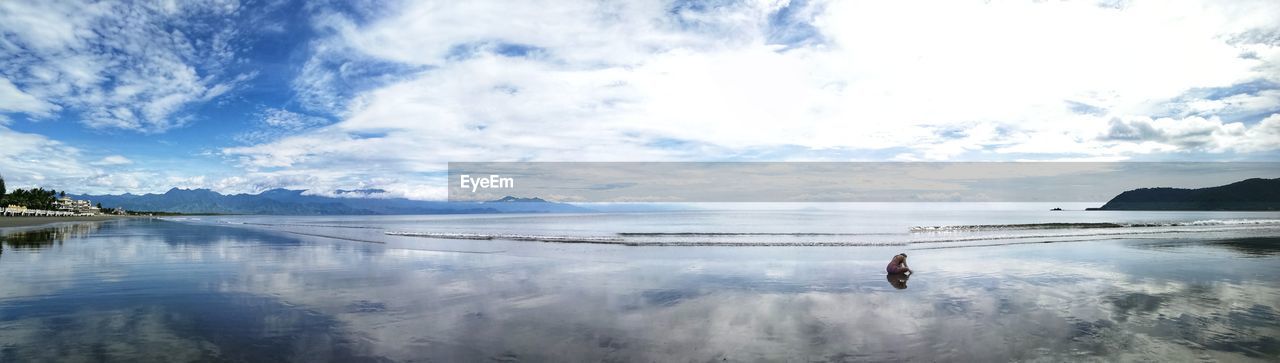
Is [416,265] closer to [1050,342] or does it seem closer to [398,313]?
[398,313]

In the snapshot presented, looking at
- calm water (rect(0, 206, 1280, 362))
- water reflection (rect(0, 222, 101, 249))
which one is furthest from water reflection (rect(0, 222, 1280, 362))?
water reflection (rect(0, 222, 101, 249))

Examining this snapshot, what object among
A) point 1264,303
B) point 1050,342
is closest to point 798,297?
point 1050,342

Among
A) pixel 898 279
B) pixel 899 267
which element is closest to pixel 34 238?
pixel 898 279

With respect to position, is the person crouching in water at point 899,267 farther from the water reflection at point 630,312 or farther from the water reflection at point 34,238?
the water reflection at point 34,238

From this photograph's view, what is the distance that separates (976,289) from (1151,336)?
6.07 metres

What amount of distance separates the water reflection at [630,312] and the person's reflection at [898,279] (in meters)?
0.17

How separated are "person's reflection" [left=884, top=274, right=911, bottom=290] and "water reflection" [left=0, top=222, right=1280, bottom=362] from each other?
0.55 ft

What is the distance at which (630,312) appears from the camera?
12.7m

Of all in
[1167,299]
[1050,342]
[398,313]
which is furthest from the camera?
[1167,299]

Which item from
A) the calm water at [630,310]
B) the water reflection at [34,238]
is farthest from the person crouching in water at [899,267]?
the water reflection at [34,238]

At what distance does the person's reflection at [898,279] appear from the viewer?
17.3 meters

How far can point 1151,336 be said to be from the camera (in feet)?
34.5

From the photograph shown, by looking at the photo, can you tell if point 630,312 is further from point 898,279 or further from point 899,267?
point 899,267

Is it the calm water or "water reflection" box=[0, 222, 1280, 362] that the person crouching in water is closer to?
the calm water
